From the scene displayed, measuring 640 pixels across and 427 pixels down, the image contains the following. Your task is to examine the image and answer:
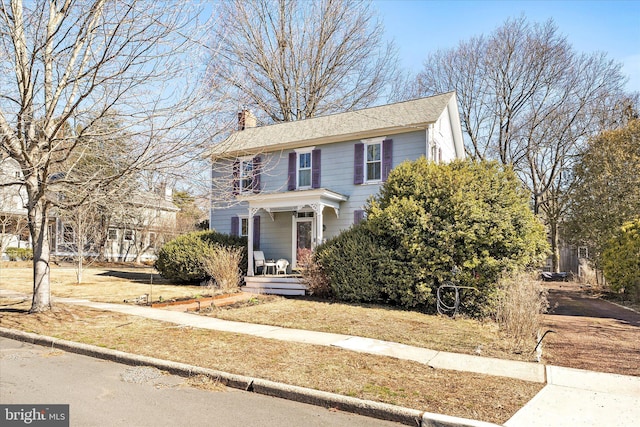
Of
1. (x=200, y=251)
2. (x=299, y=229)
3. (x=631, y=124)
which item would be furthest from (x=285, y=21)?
(x=631, y=124)

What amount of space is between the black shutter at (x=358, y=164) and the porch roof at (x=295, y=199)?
0.82m

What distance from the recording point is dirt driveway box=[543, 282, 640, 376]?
19.6ft

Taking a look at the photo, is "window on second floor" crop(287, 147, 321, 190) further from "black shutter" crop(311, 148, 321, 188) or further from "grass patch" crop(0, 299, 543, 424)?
"grass patch" crop(0, 299, 543, 424)

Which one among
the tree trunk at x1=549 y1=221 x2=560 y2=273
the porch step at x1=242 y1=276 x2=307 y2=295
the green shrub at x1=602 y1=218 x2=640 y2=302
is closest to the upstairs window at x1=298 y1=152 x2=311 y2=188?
the porch step at x1=242 y1=276 x2=307 y2=295

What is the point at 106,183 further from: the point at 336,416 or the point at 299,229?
the point at 299,229

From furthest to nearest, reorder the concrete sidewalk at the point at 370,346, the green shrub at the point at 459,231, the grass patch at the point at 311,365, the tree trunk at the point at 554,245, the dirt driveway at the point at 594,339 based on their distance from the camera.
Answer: the tree trunk at the point at 554,245
the green shrub at the point at 459,231
the dirt driveway at the point at 594,339
the concrete sidewalk at the point at 370,346
the grass patch at the point at 311,365

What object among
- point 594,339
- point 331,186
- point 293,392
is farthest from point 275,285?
point 293,392

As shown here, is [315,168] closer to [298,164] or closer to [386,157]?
[298,164]

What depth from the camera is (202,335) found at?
7316mm

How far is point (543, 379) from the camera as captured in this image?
5.21m

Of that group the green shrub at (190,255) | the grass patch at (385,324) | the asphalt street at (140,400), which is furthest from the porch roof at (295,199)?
the asphalt street at (140,400)

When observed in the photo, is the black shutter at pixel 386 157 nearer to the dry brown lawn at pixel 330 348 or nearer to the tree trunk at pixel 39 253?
the dry brown lawn at pixel 330 348

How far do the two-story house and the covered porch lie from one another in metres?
0.04

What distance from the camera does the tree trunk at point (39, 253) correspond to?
28.7ft
